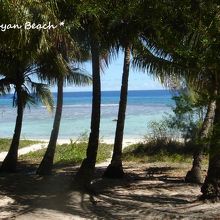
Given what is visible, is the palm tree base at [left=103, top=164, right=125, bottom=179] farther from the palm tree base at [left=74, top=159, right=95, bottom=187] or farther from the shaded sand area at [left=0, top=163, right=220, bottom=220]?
the palm tree base at [left=74, top=159, right=95, bottom=187]

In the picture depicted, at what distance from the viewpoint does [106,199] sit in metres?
10.2

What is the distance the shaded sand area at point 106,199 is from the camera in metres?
8.39

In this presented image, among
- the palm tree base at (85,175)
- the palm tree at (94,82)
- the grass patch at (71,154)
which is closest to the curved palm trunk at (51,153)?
the palm tree at (94,82)

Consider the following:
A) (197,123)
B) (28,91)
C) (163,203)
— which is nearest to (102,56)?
(28,91)

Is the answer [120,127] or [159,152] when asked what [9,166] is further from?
[159,152]

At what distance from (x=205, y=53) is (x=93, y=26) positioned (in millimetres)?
4969

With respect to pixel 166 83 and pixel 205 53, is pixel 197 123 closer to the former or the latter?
pixel 166 83

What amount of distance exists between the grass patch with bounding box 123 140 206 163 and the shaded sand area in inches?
135

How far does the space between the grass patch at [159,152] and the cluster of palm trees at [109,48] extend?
3948 mm

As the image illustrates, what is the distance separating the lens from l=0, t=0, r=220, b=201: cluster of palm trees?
6.14 meters

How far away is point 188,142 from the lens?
1894 centimetres

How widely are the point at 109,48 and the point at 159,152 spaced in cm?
789

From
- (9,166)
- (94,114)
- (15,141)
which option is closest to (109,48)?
(94,114)

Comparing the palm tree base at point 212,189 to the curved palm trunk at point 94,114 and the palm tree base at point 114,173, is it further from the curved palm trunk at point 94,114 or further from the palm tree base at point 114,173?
the palm tree base at point 114,173
